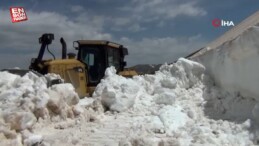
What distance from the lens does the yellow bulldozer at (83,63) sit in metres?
11.2

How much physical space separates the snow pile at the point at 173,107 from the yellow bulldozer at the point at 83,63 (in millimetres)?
1346

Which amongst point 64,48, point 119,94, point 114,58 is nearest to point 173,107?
point 119,94

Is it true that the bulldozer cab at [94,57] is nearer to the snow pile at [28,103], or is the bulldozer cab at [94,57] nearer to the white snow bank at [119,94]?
the white snow bank at [119,94]

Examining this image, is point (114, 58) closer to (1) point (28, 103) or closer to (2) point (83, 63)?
(2) point (83, 63)

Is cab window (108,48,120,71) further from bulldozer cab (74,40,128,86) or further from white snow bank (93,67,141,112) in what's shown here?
white snow bank (93,67,141,112)

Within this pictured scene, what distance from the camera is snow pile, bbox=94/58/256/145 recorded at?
698 cm

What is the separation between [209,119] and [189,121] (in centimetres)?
34

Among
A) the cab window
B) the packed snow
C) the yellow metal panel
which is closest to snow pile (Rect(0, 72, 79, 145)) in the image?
the packed snow

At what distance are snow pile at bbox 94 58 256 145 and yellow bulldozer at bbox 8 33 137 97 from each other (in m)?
1.35

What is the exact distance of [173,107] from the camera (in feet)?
27.5

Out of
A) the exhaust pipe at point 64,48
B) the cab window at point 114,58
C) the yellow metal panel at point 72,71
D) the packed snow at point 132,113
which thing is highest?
the exhaust pipe at point 64,48

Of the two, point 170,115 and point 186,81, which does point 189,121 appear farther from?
point 186,81

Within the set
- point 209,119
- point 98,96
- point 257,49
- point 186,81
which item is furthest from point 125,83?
point 257,49

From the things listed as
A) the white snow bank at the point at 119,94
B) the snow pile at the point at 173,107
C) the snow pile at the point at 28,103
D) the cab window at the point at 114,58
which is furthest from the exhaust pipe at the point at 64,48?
the snow pile at the point at 28,103
